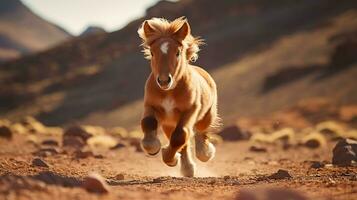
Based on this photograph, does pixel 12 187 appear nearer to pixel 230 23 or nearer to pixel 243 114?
pixel 243 114

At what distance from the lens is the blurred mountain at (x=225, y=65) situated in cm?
6725

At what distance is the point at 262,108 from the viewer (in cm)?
6338

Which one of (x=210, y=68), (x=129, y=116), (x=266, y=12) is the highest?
(x=266, y=12)

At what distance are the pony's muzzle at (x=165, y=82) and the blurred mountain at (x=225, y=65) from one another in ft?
162

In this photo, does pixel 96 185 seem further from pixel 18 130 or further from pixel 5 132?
pixel 18 130

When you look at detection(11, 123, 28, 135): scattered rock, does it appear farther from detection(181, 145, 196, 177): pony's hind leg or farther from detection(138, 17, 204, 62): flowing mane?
detection(138, 17, 204, 62): flowing mane

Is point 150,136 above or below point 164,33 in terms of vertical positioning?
below

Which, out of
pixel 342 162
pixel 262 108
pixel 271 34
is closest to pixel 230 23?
pixel 271 34

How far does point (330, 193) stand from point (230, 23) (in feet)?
323

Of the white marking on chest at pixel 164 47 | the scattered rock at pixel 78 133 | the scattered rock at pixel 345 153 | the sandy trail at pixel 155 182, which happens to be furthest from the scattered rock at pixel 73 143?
the white marking on chest at pixel 164 47

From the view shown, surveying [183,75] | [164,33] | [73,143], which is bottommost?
[183,75]

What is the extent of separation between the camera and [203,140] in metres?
13.2

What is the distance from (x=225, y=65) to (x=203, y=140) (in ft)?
256

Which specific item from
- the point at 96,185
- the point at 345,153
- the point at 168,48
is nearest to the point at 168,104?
the point at 168,48
